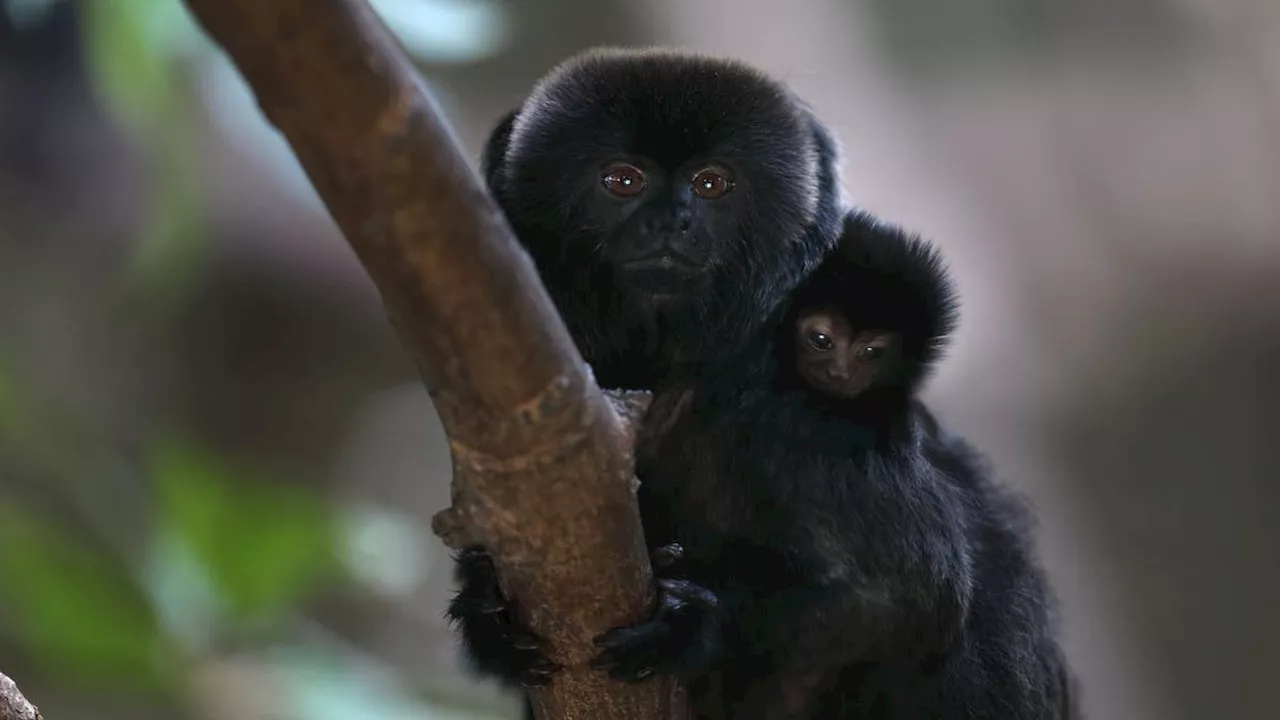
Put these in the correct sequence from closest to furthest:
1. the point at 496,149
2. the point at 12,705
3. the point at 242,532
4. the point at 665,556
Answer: the point at 12,705
the point at 665,556
the point at 496,149
the point at 242,532

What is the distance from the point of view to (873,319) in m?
2.05

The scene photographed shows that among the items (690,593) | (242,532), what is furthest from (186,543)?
(690,593)

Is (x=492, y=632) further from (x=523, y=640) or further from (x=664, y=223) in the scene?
(x=664, y=223)

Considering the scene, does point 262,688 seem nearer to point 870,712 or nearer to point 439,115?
point 870,712

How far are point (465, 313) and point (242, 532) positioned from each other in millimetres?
1967

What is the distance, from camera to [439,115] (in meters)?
1.21

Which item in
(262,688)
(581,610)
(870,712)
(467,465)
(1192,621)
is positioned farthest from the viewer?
(1192,621)

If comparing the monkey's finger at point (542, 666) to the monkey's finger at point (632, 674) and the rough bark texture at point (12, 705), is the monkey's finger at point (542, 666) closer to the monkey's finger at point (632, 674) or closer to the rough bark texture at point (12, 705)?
the monkey's finger at point (632, 674)

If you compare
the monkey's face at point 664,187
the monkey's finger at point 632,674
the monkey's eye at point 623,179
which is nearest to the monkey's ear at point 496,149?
the monkey's face at point 664,187

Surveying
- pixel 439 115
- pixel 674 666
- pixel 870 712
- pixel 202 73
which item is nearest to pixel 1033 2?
pixel 202 73

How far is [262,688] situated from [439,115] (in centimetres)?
221

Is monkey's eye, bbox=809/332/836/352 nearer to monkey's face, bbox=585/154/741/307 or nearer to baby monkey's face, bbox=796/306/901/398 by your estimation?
baby monkey's face, bbox=796/306/901/398

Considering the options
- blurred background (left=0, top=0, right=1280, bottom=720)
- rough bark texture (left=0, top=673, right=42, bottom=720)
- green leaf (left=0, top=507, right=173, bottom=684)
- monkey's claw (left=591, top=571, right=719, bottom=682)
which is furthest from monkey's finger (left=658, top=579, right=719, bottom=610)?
blurred background (left=0, top=0, right=1280, bottom=720)

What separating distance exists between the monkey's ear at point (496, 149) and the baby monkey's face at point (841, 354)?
0.58 meters
